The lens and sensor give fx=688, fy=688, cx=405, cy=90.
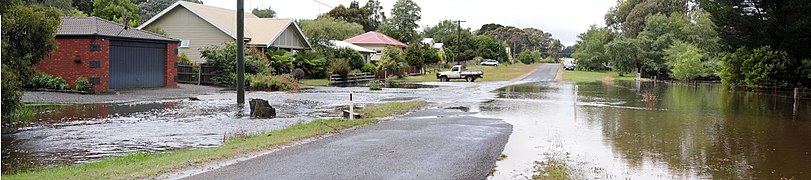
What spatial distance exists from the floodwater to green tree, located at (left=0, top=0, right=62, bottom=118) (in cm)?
103

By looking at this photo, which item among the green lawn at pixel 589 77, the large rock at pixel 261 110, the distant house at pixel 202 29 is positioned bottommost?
the large rock at pixel 261 110

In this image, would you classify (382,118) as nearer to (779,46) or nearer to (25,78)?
(25,78)

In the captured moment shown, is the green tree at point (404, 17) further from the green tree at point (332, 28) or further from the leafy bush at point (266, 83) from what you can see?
the leafy bush at point (266, 83)

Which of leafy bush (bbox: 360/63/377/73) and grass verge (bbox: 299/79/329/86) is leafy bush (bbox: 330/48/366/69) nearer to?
leafy bush (bbox: 360/63/377/73)

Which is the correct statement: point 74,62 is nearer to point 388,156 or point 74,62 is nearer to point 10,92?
point 10,92

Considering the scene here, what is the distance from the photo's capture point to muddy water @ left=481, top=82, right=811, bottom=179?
10.1 meters

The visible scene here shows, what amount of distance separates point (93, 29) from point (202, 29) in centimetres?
1810

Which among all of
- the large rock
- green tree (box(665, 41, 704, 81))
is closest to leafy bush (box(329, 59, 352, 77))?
the large rock

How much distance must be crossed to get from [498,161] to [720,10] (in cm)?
3646

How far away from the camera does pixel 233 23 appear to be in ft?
162

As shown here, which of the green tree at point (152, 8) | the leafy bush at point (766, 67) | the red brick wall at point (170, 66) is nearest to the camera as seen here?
the red brick wall at point (170, 66)

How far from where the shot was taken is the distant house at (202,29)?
1821 inches

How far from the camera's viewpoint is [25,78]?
14336 millimetres

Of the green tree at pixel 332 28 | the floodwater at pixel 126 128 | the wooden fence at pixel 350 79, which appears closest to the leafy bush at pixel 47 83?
the floodwater at pixel 126 128
